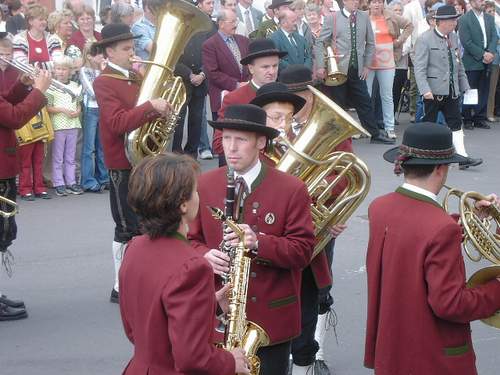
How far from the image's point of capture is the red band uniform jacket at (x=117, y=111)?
6535 mm

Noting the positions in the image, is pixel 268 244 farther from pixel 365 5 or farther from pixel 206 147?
pixel 365 5

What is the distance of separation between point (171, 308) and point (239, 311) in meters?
0.58

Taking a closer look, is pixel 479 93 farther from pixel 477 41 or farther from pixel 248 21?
pixel 248 21

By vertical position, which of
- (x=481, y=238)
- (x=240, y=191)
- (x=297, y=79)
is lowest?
(x=481, y=238)

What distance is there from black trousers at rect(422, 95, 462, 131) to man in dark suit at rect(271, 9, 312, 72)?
1.71 m

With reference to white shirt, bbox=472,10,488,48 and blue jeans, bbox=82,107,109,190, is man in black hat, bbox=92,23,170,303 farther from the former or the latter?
white shirt, bbox=472,10,488,48

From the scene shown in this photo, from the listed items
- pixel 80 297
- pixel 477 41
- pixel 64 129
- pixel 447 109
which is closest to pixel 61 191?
pixel 64 129

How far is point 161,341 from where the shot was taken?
3.13 metres

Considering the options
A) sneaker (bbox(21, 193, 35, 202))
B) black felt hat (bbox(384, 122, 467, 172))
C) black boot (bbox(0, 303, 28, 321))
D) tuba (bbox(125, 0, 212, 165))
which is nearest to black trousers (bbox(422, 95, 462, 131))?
sneaker (bbox(21, 193, 35, 202))

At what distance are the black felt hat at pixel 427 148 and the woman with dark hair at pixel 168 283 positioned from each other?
41.1 inches

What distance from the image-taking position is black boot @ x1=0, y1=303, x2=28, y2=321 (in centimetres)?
657

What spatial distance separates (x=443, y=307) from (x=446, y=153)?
66cm

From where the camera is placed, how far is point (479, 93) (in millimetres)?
14492

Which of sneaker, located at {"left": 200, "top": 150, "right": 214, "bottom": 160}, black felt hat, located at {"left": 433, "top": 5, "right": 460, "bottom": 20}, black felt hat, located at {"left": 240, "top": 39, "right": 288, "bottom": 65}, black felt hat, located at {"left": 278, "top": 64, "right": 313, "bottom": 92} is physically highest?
black felt hat, located at {"left": 433, "top": 5, "right": 460, "bottom": 20}
